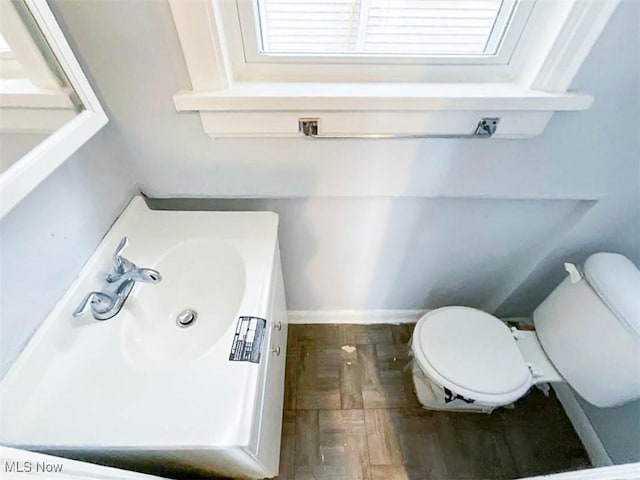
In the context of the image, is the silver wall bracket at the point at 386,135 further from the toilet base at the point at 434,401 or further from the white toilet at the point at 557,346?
the toilet base at the point at 434,401

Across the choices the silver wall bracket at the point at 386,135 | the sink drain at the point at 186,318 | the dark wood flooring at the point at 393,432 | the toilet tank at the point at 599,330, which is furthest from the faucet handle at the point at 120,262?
the toilet tank at the point at 599,330

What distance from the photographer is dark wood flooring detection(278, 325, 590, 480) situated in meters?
1.24

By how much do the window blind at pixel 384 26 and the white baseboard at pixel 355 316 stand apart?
108 cm

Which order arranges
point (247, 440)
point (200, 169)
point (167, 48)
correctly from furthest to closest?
point (200, 169)
point (167, 48)
point (247, 440)

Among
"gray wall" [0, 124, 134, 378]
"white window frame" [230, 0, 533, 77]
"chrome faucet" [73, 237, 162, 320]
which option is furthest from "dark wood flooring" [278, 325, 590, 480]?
"white window frame" [230, 0, 533, 77]

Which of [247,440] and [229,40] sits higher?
[229,40]

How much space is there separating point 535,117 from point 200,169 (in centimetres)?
91

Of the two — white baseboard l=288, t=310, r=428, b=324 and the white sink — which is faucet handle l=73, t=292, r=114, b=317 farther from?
white baseboard l=288, t=310, r=428, b=324

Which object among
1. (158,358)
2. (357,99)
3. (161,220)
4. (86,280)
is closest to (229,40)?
(357,99)

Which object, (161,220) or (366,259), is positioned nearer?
(161,220)

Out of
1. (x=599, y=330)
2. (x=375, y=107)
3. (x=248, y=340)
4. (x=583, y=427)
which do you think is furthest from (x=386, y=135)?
(x=583, y=427)

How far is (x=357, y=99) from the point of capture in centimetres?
83

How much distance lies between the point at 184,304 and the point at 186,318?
0.17 feet

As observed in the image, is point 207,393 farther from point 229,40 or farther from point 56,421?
point 229,40
